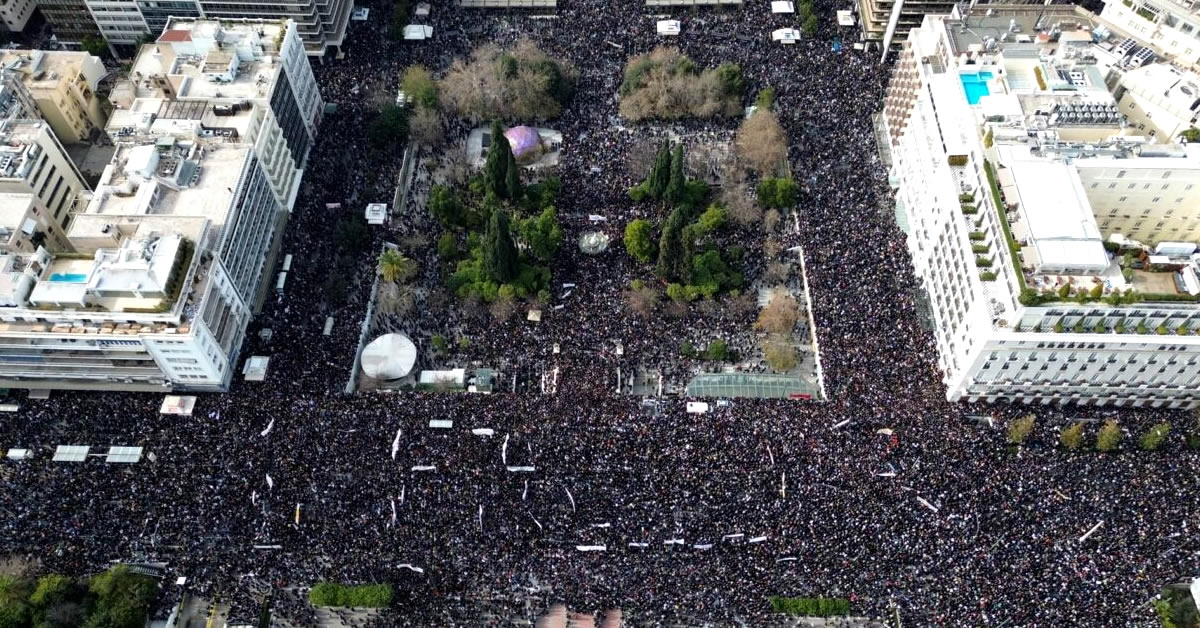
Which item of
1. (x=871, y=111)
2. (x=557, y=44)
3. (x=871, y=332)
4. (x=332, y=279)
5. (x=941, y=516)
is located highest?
(x=557, y=44)

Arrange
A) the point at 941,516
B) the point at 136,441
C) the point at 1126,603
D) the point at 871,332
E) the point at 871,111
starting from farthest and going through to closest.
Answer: the point at 871,111 < the point at 871,332 < the point at 136,441 < the point at 941,516 < the point at 1126,603

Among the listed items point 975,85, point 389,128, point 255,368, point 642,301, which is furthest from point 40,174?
point 975,85

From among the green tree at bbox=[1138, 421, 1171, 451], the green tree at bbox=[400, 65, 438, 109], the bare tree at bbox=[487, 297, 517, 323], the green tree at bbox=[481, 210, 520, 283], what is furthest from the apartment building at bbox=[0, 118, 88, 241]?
the green tree at bbox=[1138, 421, 1171, 451]

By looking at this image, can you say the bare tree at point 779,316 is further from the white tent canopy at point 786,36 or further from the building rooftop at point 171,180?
the building rooftop at point 171,180

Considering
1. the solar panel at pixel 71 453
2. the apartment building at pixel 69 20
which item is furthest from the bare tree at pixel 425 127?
the solar panel at pixel 71 453

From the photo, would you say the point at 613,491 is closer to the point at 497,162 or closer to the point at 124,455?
the point at 497,162

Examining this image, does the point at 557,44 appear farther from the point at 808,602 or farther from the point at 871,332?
the point at 808,602

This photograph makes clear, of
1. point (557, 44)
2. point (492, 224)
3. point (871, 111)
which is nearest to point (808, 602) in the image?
point (492, 224)
